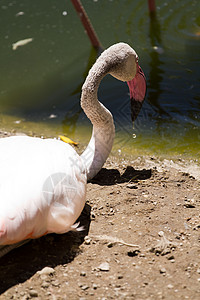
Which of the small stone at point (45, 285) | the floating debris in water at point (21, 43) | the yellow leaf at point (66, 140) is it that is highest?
the small stone at point (45, 285)

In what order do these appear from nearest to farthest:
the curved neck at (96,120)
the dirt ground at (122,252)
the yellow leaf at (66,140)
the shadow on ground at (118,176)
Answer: the dirt ground at (122,252) → the curved neck at (96,120) → the shadow on ground at (118,176) → the yellow leaf at (66,140)

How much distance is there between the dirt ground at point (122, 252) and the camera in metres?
2.50

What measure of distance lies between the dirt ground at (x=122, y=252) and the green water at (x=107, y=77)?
1.04 m

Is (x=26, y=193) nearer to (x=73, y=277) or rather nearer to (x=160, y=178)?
(x=73, y=277)

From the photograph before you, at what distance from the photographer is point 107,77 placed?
238 inches

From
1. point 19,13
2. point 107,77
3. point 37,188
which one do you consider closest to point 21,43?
point 19,13

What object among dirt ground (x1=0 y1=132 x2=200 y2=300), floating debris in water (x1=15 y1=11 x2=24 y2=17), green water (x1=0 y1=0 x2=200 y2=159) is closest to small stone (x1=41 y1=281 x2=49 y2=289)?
dirt ground (x1=0 y1=132 x2=200 y2=300)

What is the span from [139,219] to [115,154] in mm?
1398

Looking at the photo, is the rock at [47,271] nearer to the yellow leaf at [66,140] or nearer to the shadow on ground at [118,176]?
the shadow on ground at [118,176]

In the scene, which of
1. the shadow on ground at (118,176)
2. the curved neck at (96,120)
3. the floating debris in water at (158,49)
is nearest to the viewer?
the curved neck at (96,120)

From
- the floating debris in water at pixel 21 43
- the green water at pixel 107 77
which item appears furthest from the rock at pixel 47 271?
the floating debris in water at pixel 21 43

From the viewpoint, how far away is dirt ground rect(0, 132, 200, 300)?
2498mm

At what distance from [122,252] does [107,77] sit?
365 cm

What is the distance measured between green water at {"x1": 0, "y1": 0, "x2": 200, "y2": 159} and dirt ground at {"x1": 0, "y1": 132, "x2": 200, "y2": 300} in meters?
1.04
